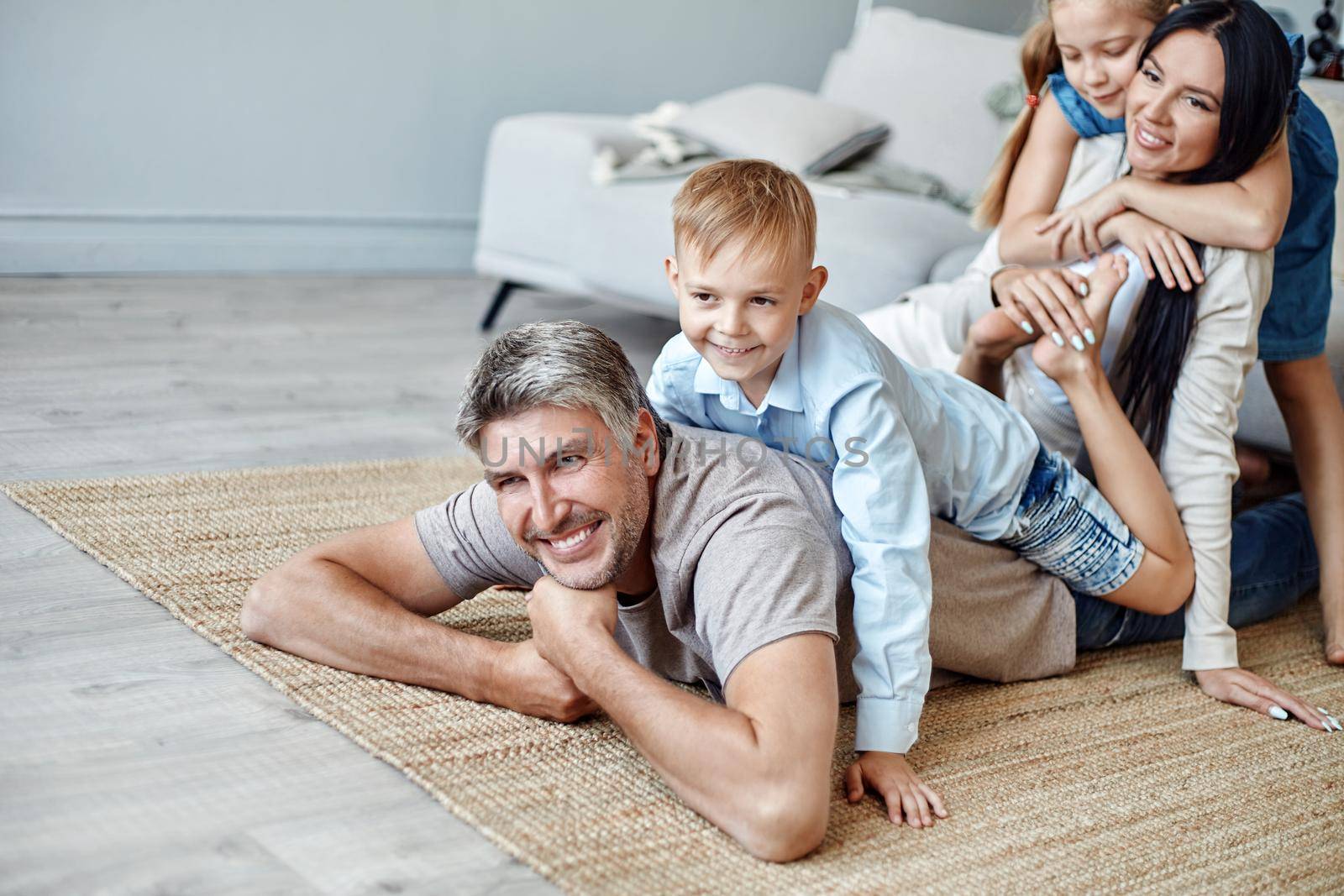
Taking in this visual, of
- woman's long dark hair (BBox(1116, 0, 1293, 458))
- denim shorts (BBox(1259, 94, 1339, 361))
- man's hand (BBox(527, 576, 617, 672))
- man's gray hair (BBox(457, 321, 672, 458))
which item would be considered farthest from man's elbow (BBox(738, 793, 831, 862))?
denim shorts (BBox(1259, 94, 1339, 361))

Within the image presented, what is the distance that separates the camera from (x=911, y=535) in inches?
60.6

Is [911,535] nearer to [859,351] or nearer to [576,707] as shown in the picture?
[859,351]

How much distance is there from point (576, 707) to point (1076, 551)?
2.51 ft

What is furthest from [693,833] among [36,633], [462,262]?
[462,262]

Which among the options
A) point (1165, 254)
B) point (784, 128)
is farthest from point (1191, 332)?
point (784, 128)

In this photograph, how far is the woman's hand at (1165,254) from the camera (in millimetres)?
1925

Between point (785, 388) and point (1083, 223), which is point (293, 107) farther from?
point (785, 388)

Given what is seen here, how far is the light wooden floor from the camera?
127 cm

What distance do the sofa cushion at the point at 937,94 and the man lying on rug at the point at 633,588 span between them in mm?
2294

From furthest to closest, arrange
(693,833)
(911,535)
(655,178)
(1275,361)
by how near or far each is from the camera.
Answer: (655,178), (1275,361), (911,535), (693,833)

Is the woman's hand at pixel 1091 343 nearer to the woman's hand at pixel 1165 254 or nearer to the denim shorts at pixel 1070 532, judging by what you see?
the woman's hand at pixel 1165 254

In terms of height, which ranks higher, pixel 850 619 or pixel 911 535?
pixel 911 535

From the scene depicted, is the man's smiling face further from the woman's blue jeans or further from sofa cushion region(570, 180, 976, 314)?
sofa cushion region(570, 180, 976, 314)

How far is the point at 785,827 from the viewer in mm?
1321
